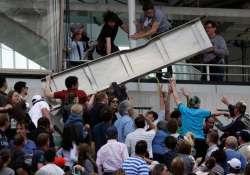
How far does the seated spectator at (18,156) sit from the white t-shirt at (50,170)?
26cm

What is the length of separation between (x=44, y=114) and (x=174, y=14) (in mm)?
10946

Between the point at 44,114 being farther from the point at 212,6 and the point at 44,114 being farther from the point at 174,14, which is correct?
the point at 212,6

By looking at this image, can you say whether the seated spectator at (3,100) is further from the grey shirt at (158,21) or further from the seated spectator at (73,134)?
the grey shirt at (158,21)

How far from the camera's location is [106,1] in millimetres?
30812

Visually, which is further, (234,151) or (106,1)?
(106,1)

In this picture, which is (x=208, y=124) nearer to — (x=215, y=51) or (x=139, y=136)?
(x=139, y=136)

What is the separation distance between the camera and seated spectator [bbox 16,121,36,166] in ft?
61.3

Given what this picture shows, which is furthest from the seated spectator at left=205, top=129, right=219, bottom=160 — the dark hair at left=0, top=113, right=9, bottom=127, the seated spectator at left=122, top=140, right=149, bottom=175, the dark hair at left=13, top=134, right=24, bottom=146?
the dark hair at left=0, top=113, right=9, bottom=127

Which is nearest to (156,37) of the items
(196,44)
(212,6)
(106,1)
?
(196,44)

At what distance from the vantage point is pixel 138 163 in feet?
61.8

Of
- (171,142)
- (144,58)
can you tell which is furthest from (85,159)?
(144,58)

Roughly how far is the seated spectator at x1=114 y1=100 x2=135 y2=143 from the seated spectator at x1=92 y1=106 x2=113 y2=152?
1.97ft

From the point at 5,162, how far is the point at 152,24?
33.2 ft

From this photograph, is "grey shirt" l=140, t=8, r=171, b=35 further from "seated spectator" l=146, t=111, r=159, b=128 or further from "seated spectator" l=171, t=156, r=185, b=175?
"seated spectator" l=171, t=156, r=185, b=175
